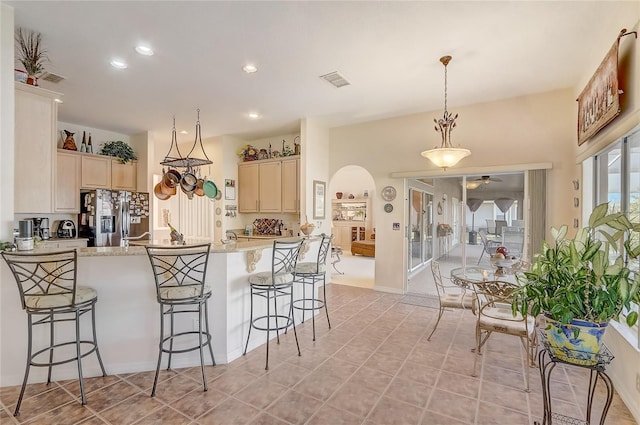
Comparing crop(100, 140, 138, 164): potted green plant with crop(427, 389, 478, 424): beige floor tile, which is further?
crop(100, 140, 138, 164): potted green plant

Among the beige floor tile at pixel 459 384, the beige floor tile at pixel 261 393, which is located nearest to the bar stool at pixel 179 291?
the beige floor tile at pixel 261 393

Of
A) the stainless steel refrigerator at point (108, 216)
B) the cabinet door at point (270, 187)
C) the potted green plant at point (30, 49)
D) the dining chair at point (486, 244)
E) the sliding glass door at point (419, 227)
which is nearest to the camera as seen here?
the potted green plant at point (30, 49)

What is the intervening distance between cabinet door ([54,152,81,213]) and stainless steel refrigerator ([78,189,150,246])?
0.36ft

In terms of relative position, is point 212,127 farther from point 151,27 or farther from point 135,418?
point 135,418

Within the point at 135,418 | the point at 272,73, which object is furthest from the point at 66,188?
the point at 135,418

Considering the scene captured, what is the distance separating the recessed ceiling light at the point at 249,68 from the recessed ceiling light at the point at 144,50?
0.95 m

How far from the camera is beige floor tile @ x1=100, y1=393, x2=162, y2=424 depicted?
213 centimetres

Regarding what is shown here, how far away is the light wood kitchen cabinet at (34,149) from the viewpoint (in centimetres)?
272

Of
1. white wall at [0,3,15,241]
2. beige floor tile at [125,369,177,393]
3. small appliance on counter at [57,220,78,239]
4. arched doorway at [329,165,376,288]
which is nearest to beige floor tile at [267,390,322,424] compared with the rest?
beige floor tile at [125,369,177,393]

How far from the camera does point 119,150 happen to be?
5984 millimetres

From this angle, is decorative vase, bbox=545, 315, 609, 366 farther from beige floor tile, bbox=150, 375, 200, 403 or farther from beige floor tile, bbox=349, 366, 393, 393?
beige floor tile, bbox=150, 375, 200, 403

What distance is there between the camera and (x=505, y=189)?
4.86 meters

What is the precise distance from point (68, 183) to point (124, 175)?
98 centimetres

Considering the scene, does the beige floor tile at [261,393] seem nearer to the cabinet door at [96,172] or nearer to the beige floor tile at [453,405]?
the beige floor tile at [453,405]
